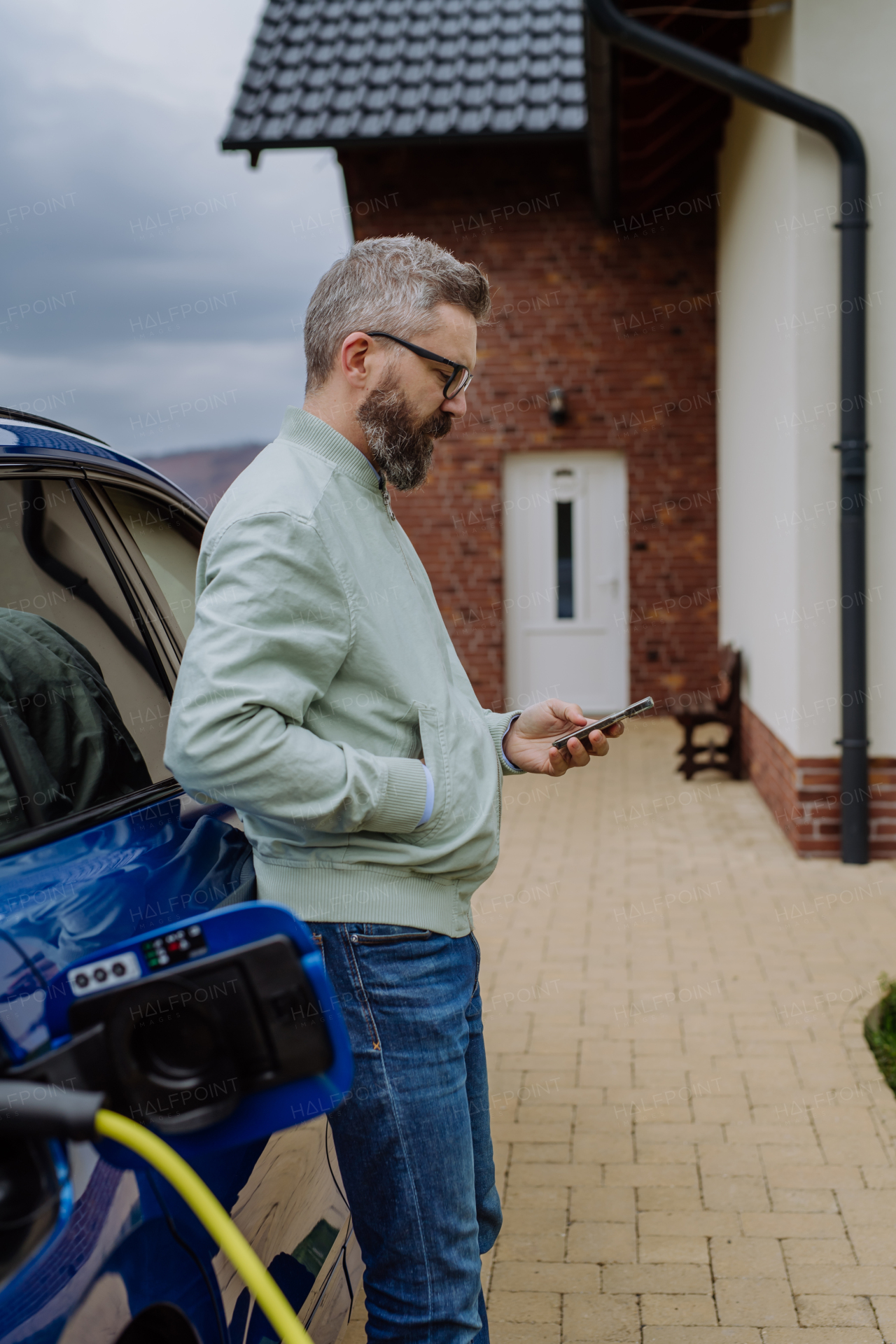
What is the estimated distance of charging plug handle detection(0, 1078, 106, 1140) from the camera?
38.0 inches

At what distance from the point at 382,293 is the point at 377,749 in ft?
2.07

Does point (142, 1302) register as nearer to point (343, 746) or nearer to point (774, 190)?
point (343, 746)

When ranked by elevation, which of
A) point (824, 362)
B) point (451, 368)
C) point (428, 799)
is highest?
point (824, 362)

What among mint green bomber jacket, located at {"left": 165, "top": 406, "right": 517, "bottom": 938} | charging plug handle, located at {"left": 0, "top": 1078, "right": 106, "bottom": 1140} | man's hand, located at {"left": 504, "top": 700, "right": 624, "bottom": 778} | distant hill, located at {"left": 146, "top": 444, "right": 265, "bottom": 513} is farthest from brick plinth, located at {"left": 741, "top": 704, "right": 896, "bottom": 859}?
distant hill, located at {"left": 146, "top": 444, "right": 265, "bottom": 513}

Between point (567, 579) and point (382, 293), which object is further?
point (567, 579)

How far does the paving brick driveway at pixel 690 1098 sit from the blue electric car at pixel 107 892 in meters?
0.82

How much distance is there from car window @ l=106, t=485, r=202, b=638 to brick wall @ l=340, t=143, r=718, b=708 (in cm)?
764

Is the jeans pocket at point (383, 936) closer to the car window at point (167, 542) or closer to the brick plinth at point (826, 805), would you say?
the car window at point (167, 542)

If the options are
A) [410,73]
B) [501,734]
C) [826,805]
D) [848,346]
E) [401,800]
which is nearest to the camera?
[401,800]

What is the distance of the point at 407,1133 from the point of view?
162 cm

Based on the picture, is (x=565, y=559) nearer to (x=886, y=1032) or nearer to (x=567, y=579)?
(x=567, y=579)

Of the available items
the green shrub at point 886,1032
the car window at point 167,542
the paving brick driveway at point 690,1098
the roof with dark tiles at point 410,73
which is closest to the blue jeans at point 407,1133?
the car window at point 167,542

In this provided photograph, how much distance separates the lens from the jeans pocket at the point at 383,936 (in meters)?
1.61

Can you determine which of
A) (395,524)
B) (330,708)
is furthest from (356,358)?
(330,708)
